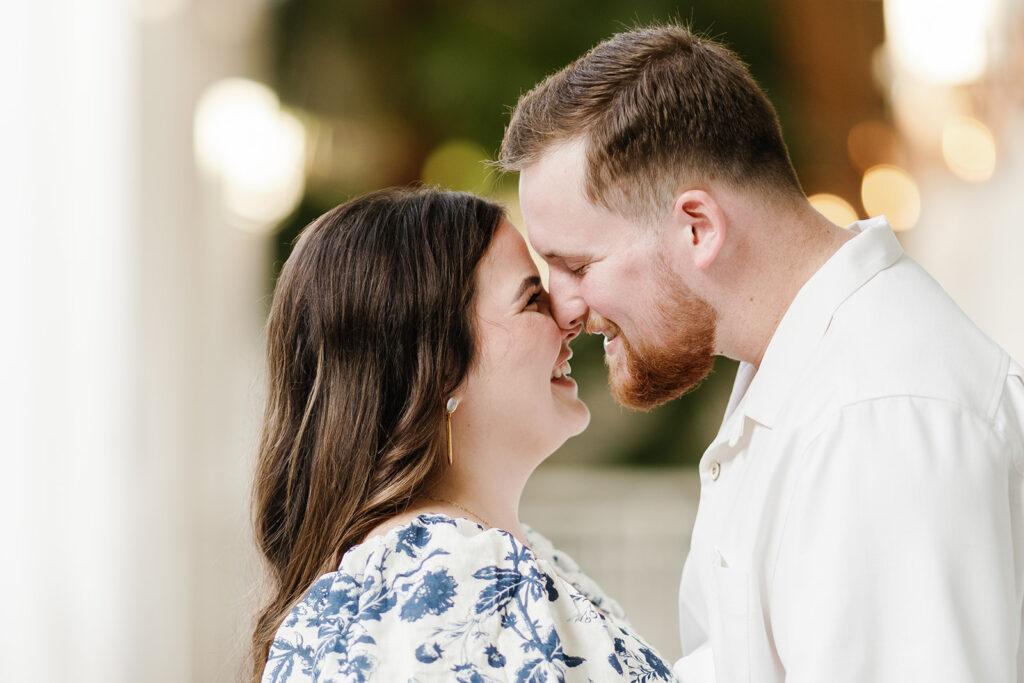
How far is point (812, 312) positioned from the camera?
147cm

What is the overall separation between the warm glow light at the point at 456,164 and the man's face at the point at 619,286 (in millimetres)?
3423

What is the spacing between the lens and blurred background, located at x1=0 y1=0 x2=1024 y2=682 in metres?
2.75

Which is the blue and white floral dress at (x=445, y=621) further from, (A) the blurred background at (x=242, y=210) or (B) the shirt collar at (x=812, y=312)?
(A) the blurred background at (x=242, y=210)

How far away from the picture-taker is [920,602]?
1.20 m

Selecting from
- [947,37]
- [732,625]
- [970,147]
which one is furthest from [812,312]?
[970,147]

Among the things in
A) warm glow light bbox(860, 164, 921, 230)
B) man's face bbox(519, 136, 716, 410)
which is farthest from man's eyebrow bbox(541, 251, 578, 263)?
warm glow light bbox(860, 164, 921, 230)

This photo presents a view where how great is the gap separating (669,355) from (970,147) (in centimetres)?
252

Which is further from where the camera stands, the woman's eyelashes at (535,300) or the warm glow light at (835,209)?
the warm glow light at (835,209)

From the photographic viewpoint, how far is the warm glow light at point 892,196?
4.67 meters

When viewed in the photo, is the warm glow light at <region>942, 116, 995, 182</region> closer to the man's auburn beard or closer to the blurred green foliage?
the blurred green foliage

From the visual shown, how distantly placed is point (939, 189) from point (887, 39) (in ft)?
2.92

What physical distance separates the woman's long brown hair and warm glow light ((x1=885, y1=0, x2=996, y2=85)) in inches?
92.3

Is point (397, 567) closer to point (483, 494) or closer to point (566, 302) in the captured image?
point (483, 494)

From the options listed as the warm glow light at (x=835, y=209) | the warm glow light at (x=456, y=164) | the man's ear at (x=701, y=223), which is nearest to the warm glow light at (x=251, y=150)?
the warm glow light at (x=456, y=164)
